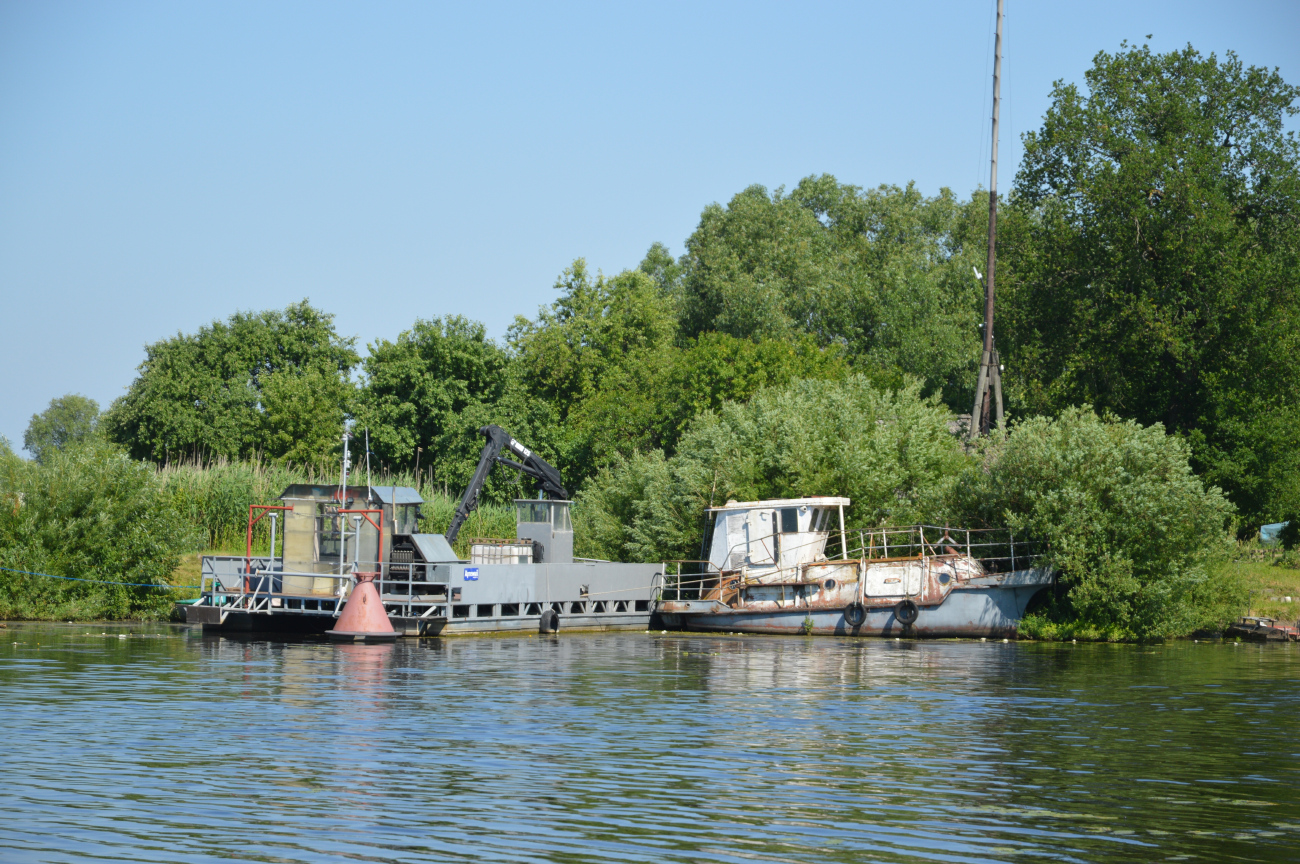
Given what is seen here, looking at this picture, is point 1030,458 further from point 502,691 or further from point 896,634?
point 502,691

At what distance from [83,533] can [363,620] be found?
37.4 ft

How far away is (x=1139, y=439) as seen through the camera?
1423 inches

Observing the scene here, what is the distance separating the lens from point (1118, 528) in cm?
3391

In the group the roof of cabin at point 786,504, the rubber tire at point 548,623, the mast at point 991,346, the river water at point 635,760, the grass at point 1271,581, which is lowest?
the river water at point 635,760

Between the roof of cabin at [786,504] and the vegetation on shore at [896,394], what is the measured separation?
104 inches

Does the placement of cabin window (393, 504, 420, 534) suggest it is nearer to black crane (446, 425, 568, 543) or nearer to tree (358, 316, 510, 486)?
black crane (446, 425, 568, 543)

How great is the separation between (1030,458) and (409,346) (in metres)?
46.4

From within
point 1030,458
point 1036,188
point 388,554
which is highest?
point 1036,188

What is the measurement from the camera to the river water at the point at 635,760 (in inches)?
435

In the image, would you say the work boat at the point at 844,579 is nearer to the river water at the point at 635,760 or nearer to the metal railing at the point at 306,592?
the river water at the point at 635,760

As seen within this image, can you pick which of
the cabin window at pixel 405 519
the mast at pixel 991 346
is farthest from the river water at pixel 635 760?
the mast at pixel 991 346

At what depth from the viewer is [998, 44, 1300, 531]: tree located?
157ft

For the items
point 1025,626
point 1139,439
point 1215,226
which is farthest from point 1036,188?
point 1025,626

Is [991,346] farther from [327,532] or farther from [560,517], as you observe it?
[327,532]
